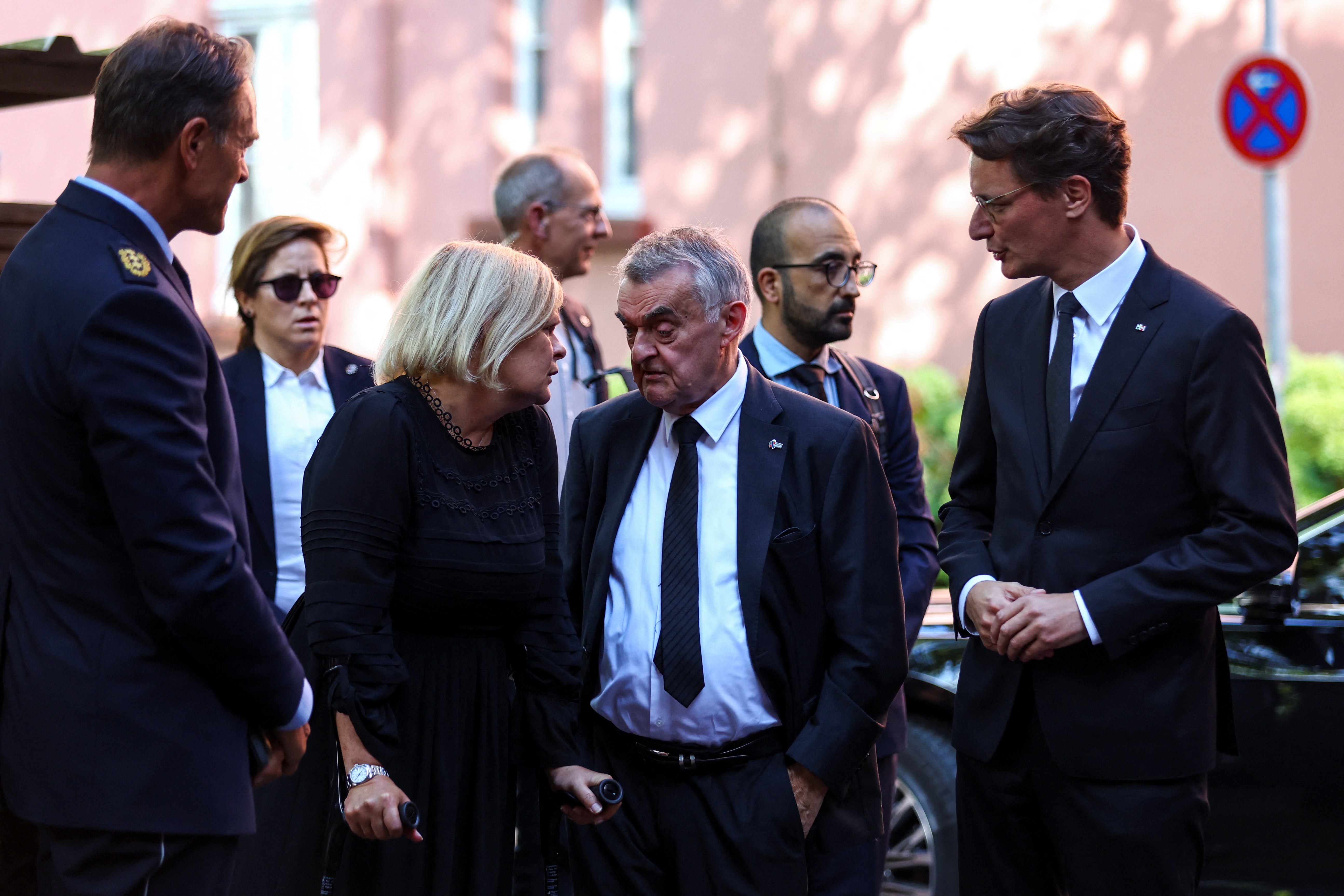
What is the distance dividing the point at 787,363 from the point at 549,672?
172cm

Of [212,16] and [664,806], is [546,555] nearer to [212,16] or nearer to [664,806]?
[664,806]

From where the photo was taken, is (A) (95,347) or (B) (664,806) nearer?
(A) (95,347)

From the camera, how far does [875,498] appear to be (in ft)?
11.5

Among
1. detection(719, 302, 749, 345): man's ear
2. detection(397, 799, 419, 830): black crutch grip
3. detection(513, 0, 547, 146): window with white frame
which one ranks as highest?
detection(513, 0, 547, 146): window with white frame

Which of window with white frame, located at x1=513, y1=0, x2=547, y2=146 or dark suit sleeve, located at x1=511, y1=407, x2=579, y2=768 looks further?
window with white frame, located at x1=513, y1=0, x2=547, y2=146

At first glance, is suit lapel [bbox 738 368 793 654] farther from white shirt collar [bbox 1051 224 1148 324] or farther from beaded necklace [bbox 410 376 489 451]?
white shirt collar [bbox 1051 224 1148 324]

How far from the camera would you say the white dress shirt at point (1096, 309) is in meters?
3.44

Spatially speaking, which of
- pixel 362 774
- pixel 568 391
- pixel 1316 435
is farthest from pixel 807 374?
pixel 1316 435

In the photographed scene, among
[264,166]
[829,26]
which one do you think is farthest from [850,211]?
[264,166]

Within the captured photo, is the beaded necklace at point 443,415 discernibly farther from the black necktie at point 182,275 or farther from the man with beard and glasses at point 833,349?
the man with beard and glasses at point 833,349

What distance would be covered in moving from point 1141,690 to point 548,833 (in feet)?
4.57

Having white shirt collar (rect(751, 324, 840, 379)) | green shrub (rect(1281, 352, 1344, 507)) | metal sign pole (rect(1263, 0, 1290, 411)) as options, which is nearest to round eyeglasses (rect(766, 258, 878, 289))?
white shirt collar (rect(751, 324, 840, 379))

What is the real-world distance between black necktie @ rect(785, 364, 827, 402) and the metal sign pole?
496 centimetres

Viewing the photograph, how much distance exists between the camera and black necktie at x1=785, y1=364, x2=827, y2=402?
4.68m
